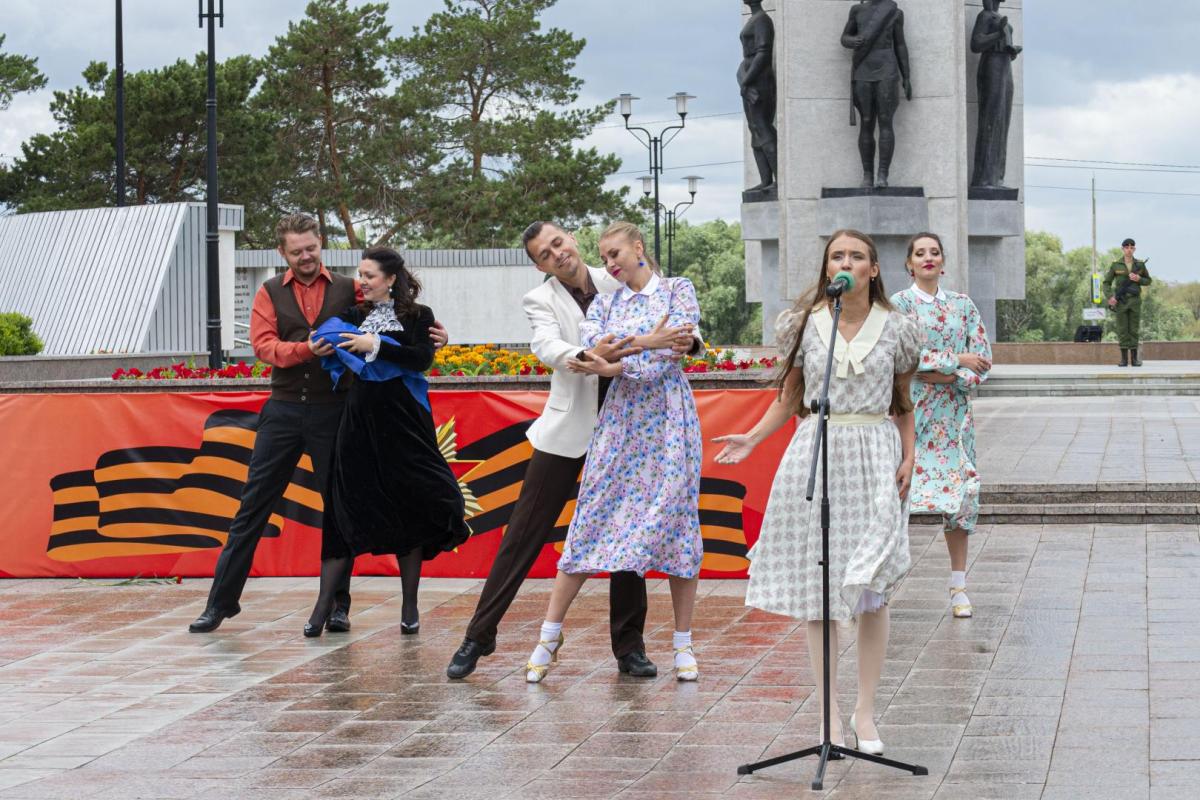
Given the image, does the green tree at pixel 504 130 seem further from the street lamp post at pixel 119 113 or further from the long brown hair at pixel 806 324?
the long brown hair at pixel 806 324

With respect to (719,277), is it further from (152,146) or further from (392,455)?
(392,455)

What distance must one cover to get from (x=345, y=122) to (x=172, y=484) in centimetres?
4706

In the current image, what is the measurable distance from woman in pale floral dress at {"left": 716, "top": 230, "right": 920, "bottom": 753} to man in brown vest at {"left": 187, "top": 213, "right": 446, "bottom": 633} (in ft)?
10.2

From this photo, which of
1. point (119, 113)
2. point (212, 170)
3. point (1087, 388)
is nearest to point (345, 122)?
point (119, 113)

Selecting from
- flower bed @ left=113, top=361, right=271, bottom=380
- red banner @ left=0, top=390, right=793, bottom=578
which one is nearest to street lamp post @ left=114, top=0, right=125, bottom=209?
flower bed @ left=113, top=361, right=271, bottom=380

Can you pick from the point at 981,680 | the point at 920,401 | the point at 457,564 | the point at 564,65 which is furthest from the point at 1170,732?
the point at 564,65

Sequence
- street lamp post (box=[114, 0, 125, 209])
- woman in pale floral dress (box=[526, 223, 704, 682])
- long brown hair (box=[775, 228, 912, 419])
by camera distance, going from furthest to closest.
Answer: street lamp post (box=[114, 0, 125, 209]) < woman in pale floral dress (box=[526, 223, 704, 682]) < long brown hair (box=[775, 228, 912, 419])

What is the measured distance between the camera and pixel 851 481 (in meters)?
5.67

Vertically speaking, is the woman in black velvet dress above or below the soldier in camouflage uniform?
below

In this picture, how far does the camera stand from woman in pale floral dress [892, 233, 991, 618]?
8273mm

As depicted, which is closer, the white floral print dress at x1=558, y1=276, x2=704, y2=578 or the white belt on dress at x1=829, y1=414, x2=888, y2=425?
the white belt on dress at x1=829, y1=414, x2=888, y2=425

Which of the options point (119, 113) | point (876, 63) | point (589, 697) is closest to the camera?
point (589, 697)

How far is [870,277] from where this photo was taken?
19.1 ft

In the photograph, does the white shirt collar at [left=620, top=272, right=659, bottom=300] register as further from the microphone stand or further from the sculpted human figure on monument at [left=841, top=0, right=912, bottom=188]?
the sculpted human figure on monument at [left=841, top=0, right=912, bottom=188]
